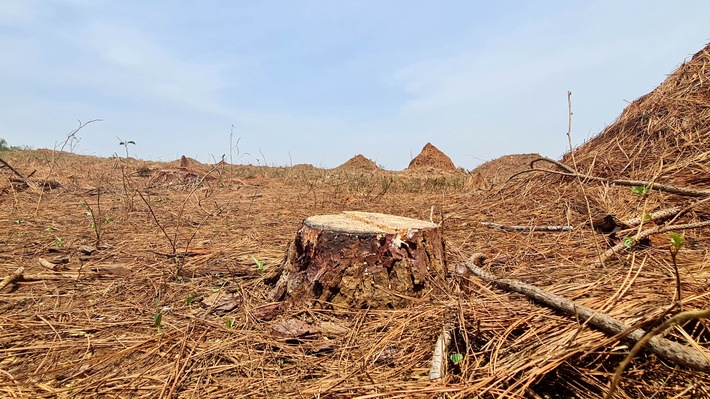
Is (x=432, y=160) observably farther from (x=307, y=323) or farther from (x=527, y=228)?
(x=307, y=323)

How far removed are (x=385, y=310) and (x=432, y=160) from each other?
1384cm

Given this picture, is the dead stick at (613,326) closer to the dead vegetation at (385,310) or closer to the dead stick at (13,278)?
Answer: the dead vegetation at (385,310)

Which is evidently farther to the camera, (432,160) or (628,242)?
(432,160)

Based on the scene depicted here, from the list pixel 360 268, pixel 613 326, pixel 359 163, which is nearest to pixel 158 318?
pixel 360 268

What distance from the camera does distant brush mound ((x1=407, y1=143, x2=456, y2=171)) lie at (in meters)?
15.1

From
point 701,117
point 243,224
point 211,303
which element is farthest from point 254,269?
point 701,117

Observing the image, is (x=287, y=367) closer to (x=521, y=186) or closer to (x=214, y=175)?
(x=521, y=186)

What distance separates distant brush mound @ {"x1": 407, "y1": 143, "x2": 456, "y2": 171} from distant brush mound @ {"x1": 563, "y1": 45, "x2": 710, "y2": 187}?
9.51 m

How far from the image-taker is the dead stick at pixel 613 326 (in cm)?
103

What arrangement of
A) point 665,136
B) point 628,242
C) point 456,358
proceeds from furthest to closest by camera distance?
point 665,136, point 628,242, point 456,358

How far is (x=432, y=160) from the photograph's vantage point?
1545 centimetres

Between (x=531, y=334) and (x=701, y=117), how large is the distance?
4399 millimetres

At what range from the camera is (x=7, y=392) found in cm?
156

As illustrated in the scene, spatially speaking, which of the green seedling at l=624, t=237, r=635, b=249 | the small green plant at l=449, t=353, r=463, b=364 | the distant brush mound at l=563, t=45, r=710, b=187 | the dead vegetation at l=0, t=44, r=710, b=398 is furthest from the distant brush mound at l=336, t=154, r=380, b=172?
the small green plant at l=449, t=353, r=463, b=364
